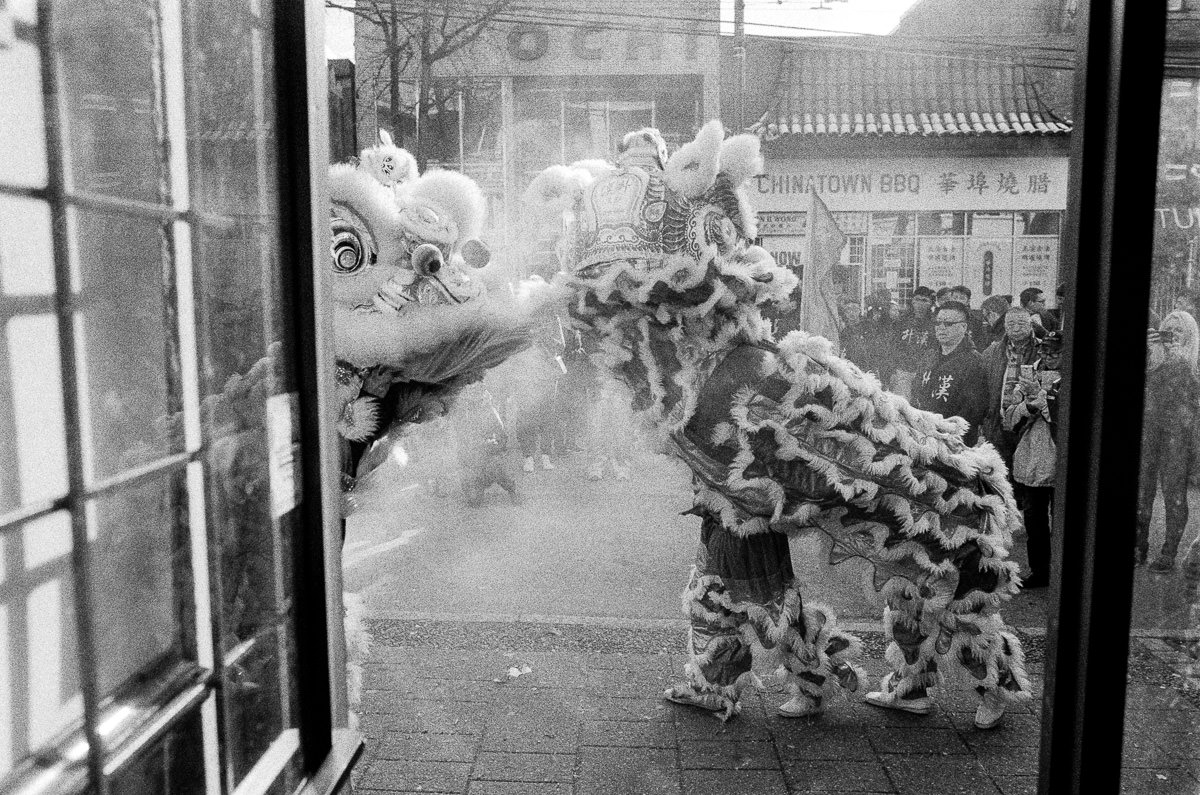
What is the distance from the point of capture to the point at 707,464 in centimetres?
303

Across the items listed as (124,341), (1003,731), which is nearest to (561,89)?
(1003,731)

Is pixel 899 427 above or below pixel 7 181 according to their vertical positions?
below

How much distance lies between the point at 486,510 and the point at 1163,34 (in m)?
5.79

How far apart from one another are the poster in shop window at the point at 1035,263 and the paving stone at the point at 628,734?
10810mm

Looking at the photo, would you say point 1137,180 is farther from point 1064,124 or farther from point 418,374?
point 1064,124

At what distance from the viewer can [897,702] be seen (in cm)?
335

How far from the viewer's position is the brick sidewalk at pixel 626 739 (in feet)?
9.43

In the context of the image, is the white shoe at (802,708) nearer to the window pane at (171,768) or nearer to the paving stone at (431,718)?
the paving stone at (431,718)

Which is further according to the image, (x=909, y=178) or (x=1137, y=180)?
(x=909, y=178)

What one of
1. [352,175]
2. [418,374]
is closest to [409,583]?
[418,374]

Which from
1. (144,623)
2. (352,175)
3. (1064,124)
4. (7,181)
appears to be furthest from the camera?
(1064,124)

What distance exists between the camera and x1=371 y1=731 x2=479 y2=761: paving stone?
302 cm

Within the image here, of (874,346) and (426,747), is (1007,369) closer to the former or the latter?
(874,346)

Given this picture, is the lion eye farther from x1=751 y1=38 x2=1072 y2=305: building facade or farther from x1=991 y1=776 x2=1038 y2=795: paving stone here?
x1=751 y1=38 x2=1072 y2=305: building facade
